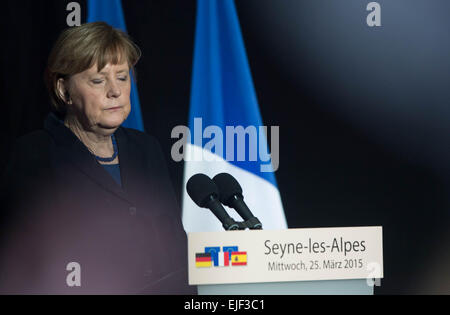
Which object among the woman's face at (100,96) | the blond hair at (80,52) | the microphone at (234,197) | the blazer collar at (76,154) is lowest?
the microphone at (234,197)

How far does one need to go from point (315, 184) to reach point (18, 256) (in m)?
1.69

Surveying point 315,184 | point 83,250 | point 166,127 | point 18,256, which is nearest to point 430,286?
point 315,184

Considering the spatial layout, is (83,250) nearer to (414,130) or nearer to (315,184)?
(315,184)

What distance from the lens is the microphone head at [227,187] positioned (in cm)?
286

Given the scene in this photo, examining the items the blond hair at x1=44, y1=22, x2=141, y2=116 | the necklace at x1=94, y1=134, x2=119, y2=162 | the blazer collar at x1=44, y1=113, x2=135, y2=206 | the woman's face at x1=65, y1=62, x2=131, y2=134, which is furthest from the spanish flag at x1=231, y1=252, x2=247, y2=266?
the blond hair at x1=44, y1=22, x2=141, y2=116

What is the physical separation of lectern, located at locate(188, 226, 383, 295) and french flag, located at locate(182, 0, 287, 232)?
0.14m

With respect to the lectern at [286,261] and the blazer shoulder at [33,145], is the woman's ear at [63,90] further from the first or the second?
the lectern at [286,261]

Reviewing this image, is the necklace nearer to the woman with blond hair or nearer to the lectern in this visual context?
the woman with blond hair

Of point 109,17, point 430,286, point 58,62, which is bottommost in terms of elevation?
point 430,286

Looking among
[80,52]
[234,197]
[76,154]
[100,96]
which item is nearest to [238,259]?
[234,197]

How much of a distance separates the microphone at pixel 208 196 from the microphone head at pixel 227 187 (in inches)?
1.5

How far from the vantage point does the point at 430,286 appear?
3342 millimetres

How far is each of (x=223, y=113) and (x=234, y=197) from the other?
0.56 m

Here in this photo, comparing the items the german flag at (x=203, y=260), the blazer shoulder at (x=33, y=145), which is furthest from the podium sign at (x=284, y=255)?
the blazer shoulder at (x=33, y=145)
